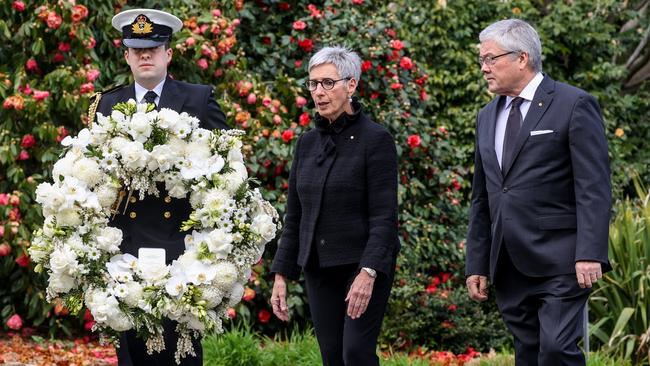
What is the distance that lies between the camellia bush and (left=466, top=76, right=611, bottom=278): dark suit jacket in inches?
131

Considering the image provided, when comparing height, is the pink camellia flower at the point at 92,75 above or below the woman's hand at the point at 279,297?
above

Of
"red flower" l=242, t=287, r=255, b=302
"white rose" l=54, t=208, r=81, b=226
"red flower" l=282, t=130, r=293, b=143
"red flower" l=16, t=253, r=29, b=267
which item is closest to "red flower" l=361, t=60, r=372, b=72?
"red flower" l=282, t=130, r=293, b=143

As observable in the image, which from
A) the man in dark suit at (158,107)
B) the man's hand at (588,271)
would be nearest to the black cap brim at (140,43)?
the man in dark suit at (158,107)

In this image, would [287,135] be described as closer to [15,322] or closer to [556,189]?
[15,322]

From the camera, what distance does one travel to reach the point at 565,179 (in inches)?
192

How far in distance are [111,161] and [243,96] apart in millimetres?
3776

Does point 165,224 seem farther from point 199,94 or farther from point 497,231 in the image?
point 497,231

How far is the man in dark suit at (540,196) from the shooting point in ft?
15.5

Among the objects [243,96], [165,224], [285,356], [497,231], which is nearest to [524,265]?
[497,231]

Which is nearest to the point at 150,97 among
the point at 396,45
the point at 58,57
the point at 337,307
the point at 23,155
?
the point at 337,307

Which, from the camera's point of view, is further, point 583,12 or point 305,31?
point 583,12

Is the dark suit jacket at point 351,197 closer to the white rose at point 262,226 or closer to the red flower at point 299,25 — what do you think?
the white rose at point 262,226

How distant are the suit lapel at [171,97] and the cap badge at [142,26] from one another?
267 millimetres

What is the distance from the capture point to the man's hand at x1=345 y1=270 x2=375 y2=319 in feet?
15.9
